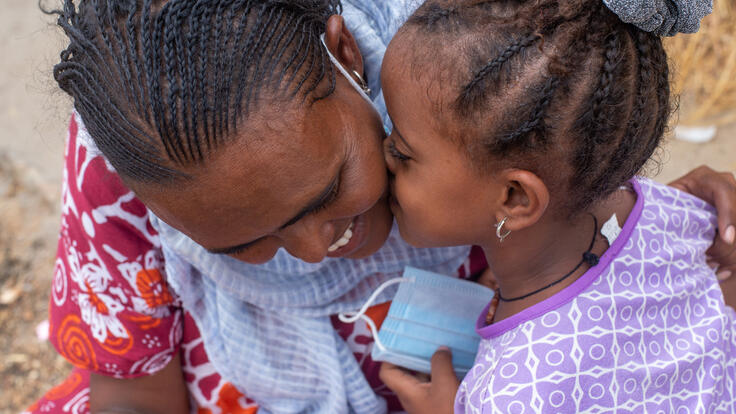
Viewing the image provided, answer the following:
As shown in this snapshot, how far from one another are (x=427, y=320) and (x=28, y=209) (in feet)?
8.34

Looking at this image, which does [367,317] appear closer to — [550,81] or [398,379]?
[398,379]

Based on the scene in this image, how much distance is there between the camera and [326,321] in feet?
5.86

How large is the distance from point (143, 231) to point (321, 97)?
66 cm

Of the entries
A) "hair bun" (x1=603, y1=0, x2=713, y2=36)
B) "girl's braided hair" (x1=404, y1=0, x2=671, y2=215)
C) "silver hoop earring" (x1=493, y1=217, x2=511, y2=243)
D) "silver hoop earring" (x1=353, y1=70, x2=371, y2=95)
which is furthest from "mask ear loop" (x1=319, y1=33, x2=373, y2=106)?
"hair bun" (x1=603, y1=0, x2=713, y2=36)

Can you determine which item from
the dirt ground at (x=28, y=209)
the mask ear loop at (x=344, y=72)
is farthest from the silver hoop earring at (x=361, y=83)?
the dirt ground at (x=28, y=209)

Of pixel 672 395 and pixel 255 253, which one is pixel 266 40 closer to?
pixel 255 253

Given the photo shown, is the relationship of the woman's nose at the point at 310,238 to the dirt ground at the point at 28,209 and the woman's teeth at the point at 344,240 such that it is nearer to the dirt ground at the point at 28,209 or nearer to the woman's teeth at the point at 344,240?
the woman's teeth at the point at 344,240

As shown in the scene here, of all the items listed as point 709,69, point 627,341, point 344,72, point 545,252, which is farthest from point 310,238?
point 709,69

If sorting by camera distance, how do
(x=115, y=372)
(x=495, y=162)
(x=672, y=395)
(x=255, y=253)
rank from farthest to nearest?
(x=115, y=372), (x=672, y=395), (x=255, y=253), (x=495, y=162)

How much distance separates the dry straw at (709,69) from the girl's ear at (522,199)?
2433 millimetres

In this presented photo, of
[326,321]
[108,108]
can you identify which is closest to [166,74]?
[108,108]

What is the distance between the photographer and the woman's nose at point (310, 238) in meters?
1.38

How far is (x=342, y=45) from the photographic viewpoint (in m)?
1.42

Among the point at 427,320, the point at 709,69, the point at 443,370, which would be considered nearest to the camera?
the point at 443,370
